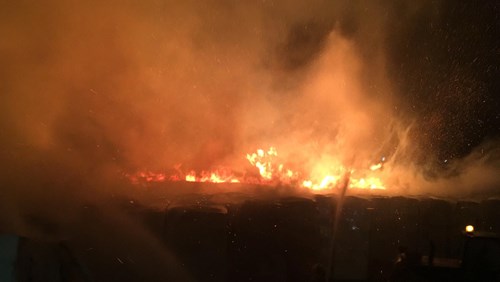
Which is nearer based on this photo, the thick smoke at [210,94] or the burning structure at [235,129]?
the burning structure at [235,129]

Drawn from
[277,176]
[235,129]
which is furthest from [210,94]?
[277,176]

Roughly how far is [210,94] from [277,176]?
1699 millimetres

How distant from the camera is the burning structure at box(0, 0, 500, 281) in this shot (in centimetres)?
433

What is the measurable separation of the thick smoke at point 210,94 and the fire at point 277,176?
172 mm

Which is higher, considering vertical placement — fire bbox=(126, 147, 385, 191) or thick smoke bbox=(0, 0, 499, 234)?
thick smoke bbox=(0, 0, 499, 234)

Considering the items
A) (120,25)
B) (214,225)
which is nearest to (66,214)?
(214,225)

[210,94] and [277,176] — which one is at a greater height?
[210,94]

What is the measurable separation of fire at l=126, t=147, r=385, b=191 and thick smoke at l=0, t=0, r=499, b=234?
172 mm

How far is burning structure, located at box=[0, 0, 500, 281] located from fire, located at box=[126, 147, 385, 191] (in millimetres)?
28

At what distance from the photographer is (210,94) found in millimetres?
6867

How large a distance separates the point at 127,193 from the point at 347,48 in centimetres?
459

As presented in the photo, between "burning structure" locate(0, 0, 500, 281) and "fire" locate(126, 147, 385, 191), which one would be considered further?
"fire" locate(126, 147, 385, 191)

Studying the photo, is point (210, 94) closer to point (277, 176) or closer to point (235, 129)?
point (235, 129)

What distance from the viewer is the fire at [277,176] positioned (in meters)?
6.09
